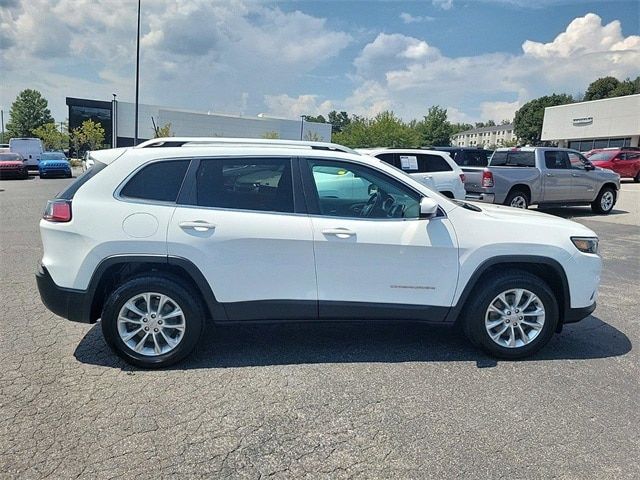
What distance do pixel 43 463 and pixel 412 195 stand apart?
119 inches

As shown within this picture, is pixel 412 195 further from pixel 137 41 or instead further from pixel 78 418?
pixel 137 41

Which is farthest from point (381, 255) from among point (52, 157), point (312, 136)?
→ point (312, 136)

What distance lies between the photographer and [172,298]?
11.0 ft

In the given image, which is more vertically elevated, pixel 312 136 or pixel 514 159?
pixel 312 136

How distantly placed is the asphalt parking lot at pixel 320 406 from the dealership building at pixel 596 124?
158ft

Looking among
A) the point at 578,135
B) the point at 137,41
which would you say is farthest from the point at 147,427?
the point at 578,135

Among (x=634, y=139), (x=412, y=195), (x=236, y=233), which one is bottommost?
(x=236, y=233)

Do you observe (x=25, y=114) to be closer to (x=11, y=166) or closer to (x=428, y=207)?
(x=11, y=166)

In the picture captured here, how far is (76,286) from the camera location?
3.36m

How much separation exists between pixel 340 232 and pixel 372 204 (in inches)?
17.5

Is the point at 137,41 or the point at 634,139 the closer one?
the point at 137,41

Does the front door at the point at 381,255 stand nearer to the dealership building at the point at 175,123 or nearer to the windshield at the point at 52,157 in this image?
the windshield at the point at 52,157

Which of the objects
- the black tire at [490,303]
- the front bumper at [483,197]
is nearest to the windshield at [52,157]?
the front bumper at [483,197]

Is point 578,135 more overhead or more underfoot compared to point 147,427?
more overhead
